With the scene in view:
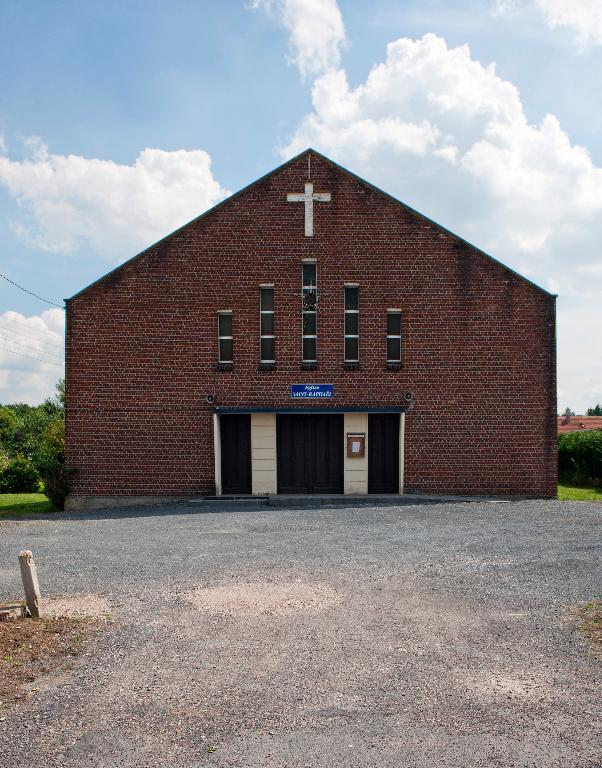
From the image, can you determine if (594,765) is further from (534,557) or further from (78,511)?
(78,511)

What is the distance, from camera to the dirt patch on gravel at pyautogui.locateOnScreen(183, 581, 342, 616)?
7.34 m

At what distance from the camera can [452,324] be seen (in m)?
18.1

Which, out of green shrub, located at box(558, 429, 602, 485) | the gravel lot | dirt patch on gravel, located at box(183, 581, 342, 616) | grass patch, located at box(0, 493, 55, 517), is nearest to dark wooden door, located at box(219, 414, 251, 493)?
grass patch, located at box(0, 493, 55, 517)

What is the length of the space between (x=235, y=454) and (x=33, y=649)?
1219 centimetres

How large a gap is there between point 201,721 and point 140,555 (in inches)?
243

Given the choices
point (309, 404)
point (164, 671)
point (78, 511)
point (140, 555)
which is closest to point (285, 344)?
point (309, 404)

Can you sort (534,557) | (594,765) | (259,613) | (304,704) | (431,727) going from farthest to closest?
(534,557) → (259,613) → (304,704) → (431,727) → (594,765)

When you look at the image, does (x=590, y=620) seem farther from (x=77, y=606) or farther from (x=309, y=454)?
(x=309, y=454)

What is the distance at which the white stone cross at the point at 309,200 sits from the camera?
60.4 feet

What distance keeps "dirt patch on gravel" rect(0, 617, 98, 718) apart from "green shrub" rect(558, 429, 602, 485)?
22738 millimetres

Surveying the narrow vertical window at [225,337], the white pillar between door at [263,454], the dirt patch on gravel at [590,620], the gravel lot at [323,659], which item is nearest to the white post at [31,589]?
the gravel lot at [323,659]

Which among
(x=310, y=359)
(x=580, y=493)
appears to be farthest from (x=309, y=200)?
(x=580, y=493)

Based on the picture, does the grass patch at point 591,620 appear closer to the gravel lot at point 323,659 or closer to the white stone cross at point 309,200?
the gravel lot at point 323,659

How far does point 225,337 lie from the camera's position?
18.4m
